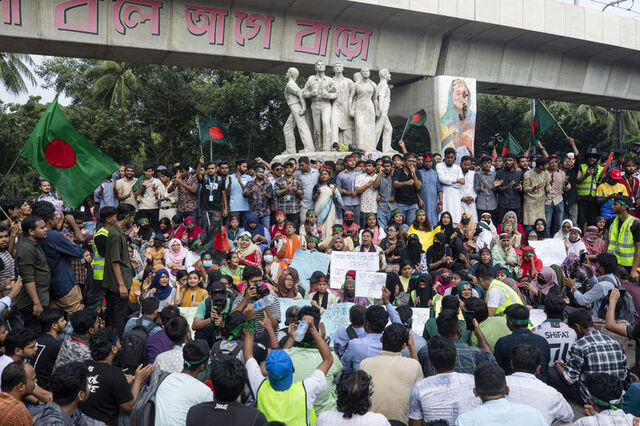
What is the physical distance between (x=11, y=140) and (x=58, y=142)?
1565cm

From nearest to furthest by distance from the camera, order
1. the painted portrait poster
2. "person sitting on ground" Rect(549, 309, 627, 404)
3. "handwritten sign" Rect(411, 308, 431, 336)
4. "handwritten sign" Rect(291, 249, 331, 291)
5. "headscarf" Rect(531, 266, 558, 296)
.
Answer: "person sitting on ground" Rect(549, 309, 627, 404), "handwritten sign" Rect(411, 308, 431, 336), "headscarf" Rect(531, 266, 558, 296), "handwritten sign" Rect(291, 249, 331, 291), the painted portrait poster

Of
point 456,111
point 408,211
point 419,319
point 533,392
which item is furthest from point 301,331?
point 456,111

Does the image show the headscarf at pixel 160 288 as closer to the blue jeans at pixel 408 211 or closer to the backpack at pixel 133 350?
the backpack at pixel 133 350

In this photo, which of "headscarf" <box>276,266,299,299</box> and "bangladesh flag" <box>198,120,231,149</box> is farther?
"bangladesh flag" <box>198,120,231,149</box>

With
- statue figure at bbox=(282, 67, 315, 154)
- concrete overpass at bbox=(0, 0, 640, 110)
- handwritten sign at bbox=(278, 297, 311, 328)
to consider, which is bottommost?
handwritten sign at bbox=(278, 297, 311, 328)

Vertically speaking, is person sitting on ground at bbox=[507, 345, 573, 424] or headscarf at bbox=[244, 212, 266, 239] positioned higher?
person sitting on ground at bbox=[507, 345, 573, 424]

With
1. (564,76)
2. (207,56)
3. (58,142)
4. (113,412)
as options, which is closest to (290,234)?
(58,142)

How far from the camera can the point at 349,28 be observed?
15805 millimetres

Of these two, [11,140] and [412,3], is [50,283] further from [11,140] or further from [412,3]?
[11,140]

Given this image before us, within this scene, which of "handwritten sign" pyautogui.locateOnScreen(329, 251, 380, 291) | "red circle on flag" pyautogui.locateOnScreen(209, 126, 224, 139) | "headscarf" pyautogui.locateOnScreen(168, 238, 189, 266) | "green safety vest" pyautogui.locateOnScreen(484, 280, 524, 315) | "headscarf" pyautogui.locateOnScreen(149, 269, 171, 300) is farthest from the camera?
"red circle on flag" pyautogui.locateOnScreen(209, 126, 224, 139)

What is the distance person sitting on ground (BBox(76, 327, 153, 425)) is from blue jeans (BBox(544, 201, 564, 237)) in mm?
9000

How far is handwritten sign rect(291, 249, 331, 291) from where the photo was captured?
8.40 metres

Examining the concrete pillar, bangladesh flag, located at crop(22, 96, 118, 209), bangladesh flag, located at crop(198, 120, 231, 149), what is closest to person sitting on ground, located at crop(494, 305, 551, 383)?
bangladesh flag, located at crop(22, 96, 118, 209)

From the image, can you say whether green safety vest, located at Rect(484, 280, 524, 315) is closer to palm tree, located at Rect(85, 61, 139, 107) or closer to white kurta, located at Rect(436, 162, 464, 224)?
white kurta, located at Rect(436, 162, 464, 224)
